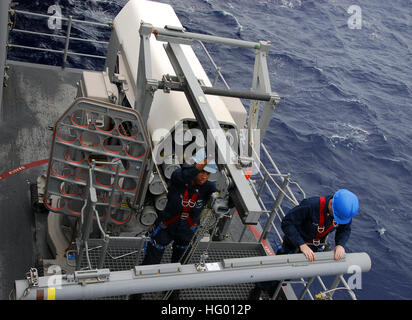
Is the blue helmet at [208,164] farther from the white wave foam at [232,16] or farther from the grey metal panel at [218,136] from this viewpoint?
the white wave foam at [232,16]

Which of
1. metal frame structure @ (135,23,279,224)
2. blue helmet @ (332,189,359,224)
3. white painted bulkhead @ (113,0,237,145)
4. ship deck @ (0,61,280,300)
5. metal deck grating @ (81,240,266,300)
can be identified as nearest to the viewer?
metal frame structure @ (135,23,279,224)

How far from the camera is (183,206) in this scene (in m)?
6.16

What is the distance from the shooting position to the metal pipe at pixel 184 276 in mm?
3568

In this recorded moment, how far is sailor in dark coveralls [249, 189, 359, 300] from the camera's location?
5934 millimetres

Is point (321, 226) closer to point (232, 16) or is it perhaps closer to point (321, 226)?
point (321, 226)

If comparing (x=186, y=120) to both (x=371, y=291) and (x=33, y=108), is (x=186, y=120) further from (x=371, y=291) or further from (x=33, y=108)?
(x=371, y=291)

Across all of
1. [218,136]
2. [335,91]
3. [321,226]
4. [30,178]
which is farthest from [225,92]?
[335,91]

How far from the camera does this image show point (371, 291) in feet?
43.6

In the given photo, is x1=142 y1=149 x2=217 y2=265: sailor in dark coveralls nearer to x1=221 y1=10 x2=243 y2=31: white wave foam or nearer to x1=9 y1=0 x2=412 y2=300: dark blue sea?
x1=9 y1=0 x2=412 y2=300: dark blue sea

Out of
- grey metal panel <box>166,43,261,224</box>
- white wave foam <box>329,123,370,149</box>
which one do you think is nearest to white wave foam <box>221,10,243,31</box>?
white wave foam <box>329,123,370,149</box>

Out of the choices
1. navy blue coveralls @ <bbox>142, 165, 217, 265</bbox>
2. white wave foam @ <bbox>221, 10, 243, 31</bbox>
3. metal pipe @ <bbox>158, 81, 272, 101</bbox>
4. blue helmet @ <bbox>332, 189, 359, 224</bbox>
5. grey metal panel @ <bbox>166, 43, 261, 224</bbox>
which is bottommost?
white wave foam @ <bbox>221, 10, 243, 31</bbox>

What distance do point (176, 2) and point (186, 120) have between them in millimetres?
21182

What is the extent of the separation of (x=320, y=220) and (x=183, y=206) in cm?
164

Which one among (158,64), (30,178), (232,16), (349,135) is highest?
(158,64)
